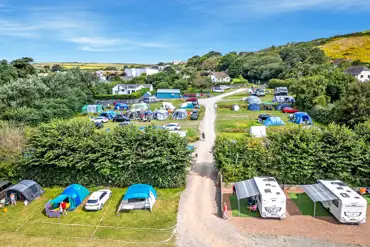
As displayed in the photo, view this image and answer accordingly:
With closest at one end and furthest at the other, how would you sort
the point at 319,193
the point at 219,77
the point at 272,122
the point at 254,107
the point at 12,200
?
the point at 319,193 < the point at 12,200 < the point at 272,122 < the point at 254,107 < the point at 219,77

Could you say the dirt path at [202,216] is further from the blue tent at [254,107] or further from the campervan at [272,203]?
the blue tent at [254,107]

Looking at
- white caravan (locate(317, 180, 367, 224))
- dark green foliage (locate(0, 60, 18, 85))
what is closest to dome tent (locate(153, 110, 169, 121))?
dark green foliage (locate(0, 60, 18, 85))

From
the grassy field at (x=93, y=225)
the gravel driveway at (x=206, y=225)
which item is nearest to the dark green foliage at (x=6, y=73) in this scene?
the grassy field at (x=93, y=225)

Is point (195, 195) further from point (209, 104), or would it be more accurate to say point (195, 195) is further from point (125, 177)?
point (209, 104)

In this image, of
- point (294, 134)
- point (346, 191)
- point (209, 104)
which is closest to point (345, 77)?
point (209, 104)

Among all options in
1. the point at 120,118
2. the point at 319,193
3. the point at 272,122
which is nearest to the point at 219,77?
the point at 120,118

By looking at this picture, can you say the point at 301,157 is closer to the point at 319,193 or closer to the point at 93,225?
the point at 319,193

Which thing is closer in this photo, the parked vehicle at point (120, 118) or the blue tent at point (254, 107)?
the parked vehicle at point (120, 118)
